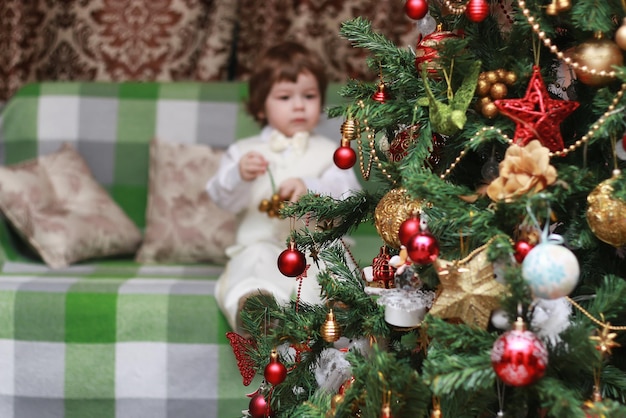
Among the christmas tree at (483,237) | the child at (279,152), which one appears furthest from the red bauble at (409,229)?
the child at (279,152)

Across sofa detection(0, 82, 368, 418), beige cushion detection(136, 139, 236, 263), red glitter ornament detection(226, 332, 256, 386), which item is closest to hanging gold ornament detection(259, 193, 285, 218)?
sofa detection(0, 82, 368, 418)

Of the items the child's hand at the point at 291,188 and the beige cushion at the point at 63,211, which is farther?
the beige cushion at the point at 63,211

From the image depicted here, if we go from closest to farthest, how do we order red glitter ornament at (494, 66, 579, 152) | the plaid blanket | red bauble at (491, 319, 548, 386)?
red bauble at (491, 319, 548, 386), red glitter ornament at (494, 66, 579, 152), the plaid blanket

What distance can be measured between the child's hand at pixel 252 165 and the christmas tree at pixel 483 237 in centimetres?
79

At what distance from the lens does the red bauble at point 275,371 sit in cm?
104

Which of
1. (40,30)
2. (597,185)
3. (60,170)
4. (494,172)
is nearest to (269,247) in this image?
(60,170)

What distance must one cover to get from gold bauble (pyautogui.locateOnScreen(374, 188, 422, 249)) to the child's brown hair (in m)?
1.07

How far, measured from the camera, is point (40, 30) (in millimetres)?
2838

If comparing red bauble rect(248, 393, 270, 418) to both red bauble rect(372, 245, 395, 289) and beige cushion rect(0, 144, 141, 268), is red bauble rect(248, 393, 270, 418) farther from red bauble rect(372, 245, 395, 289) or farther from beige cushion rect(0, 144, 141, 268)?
beige cushion rect(0, 144, 141, 268)

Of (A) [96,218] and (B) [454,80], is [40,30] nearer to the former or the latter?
(A) [96,218]

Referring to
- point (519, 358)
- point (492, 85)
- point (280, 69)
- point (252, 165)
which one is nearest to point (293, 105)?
point (280, 69)

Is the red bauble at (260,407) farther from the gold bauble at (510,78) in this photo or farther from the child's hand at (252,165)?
the child's hand at (252,165)

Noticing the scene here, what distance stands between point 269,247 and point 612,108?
113 cm

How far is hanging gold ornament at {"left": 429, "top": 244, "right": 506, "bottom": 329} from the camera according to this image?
0.87 meters
